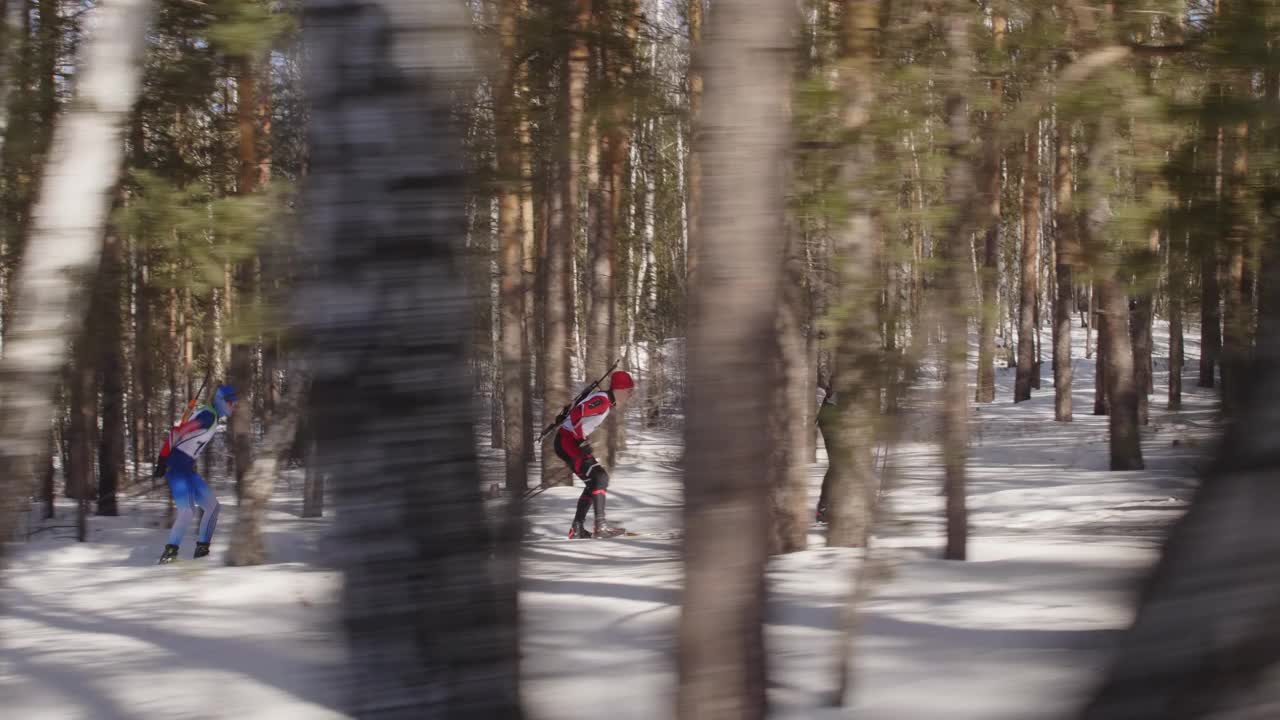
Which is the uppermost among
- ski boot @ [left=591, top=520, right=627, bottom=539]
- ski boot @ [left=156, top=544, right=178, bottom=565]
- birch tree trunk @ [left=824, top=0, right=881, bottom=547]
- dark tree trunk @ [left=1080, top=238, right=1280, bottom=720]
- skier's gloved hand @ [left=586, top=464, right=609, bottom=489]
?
birch tree trunk @ [left=824, top=0, right=881, bottom=547]

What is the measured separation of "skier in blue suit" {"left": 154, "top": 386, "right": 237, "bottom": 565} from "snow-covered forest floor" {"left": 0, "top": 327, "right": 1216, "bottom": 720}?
468mm

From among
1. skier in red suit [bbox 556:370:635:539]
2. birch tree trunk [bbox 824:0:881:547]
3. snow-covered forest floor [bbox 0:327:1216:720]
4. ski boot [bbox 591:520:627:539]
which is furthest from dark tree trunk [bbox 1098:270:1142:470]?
birch tree trunk [bbox 824:0:881:547]

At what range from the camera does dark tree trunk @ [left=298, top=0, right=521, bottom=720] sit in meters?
1.92

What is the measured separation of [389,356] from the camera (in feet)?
6.27

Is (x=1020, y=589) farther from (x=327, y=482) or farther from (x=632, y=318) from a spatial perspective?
(x=632, y=318)

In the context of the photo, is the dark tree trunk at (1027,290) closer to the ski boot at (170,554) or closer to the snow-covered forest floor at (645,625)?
the snow-covered forest floor at (645,625)

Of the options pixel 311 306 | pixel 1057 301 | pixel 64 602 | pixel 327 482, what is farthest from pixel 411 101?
pixel 1057 301

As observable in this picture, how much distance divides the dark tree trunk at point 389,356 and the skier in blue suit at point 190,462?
26.8 ft

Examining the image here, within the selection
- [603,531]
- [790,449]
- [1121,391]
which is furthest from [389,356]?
[1121,391]

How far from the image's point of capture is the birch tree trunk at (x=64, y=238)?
10.8 ft

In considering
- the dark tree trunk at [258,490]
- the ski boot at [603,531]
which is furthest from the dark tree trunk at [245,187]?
the ski boot at [603,531]

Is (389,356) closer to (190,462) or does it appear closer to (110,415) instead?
(190,462)

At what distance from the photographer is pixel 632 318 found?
26.6m

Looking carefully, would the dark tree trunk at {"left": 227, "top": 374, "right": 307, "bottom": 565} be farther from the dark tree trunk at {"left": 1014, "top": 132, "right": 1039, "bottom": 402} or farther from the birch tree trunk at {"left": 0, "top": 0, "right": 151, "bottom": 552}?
the dark tree trunk at {"left": 1014, "top": 132, "right": 1039, "bottom": 402}
